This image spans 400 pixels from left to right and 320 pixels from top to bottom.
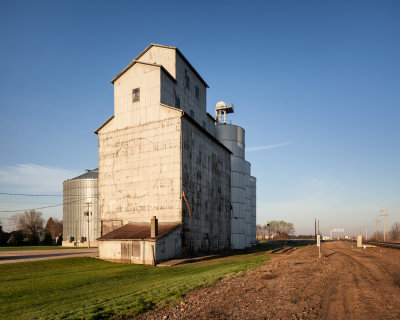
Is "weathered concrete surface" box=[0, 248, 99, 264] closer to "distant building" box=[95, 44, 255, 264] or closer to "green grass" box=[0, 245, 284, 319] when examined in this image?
"distant building" box=[95, 44, 255, 264]

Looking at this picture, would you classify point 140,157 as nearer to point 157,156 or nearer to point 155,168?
point 157,156

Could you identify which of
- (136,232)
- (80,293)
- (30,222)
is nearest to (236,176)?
(136,232)

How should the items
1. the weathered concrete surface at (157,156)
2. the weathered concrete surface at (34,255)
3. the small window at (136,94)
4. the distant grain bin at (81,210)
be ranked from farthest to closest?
1. the distant grain bin at (81,210)
2. the small window at (136,94)
3. the weathered concrete surface at (157,156)
4. the weathered concrete surface at (34,255)

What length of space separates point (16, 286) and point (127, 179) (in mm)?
18154

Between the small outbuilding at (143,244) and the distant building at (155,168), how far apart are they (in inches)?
3.3

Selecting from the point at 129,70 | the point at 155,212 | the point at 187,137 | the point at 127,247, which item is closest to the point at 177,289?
the point at 127,247

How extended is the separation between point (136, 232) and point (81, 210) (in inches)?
1931

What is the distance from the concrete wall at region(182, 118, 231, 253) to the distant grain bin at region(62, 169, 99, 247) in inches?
1542

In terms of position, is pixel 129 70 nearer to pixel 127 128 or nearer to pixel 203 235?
pixel 127 128

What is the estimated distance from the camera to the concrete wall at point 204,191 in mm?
31359

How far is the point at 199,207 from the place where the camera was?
33938mm

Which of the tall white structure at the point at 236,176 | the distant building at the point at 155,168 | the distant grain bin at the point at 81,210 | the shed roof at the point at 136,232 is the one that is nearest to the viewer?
the shed roof at the point at 136,232

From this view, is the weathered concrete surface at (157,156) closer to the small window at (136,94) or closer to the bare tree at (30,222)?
the small window at (136,94)

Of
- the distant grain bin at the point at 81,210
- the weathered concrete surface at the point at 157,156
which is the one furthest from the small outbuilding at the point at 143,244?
the distant grain bin at the point at 81,210
